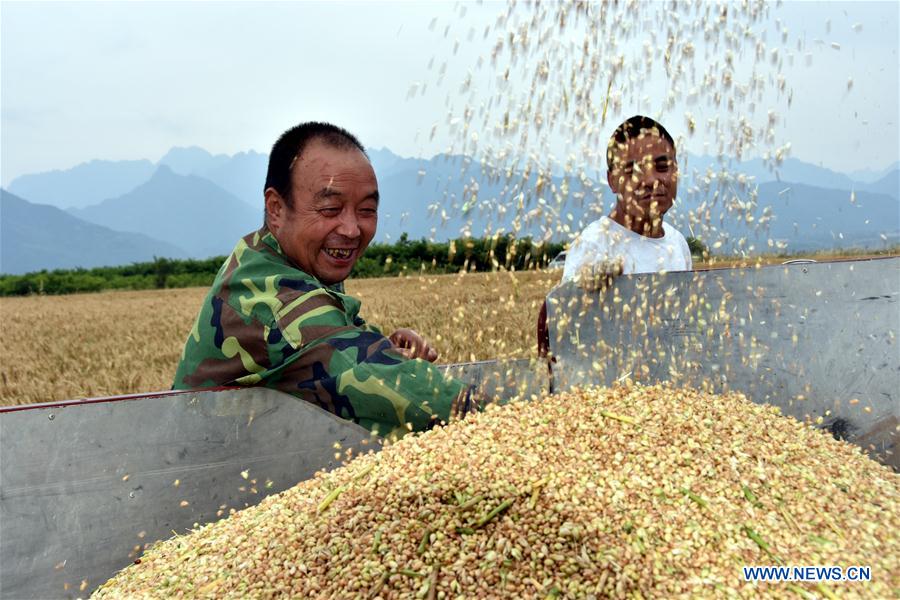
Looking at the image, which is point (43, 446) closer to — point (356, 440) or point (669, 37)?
point (356, 440)

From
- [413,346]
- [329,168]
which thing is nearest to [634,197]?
[413,346]

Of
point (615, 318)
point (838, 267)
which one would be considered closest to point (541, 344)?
point (615, 318)

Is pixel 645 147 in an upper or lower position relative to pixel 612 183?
upper

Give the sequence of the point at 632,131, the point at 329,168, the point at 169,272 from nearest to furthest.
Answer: the point at 329,168 → the point at 632,131 → the point at 169,272

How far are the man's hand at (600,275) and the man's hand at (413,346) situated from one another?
0.55 metres

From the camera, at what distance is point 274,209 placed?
2.28m

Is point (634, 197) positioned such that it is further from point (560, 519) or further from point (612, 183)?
point (560, 519)

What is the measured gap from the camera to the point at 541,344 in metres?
2.40

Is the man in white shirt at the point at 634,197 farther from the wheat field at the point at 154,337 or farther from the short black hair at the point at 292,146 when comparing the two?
the short black hair at the point at 292,146

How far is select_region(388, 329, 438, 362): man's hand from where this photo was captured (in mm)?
2217

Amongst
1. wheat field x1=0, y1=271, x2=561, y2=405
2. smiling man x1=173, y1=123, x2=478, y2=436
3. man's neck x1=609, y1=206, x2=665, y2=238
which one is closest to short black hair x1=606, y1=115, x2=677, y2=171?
man's neck x1=609, y1=206, x2=665, y2=238

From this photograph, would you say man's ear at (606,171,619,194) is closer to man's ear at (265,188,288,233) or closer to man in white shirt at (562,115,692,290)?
man in white shirt at (562,115,692,290)

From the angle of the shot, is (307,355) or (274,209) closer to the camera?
(307,355)

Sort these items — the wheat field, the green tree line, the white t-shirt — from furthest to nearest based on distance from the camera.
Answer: the green tree line, the wheat field, the white t-shirt
